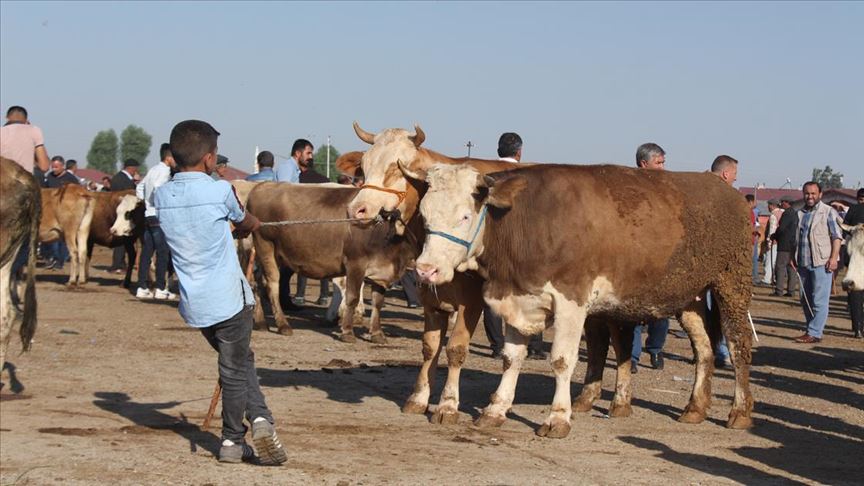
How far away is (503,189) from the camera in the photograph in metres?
9.48

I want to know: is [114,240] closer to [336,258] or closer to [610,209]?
[336,258]

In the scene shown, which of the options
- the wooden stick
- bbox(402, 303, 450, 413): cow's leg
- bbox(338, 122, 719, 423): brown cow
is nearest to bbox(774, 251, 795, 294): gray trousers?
bbox(338, 122, 719, 423): brown cow

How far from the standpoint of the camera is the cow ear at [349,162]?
11.5 m

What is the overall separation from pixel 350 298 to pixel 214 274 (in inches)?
305

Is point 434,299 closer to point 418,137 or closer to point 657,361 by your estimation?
point 418,137

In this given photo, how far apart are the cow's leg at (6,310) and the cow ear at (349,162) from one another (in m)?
3.21

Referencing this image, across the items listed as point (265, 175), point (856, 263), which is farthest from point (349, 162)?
point (265, 175)

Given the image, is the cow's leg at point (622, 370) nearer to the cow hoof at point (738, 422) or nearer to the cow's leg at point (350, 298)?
the cow hoof at point (738, 422)

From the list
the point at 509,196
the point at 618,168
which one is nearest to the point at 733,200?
the point at 618,168

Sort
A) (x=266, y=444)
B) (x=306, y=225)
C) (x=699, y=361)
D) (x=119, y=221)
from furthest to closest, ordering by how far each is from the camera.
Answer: (x=119, y=221) → (x=306, y=225) → (x=699, y=361) → (x=266, y=444)

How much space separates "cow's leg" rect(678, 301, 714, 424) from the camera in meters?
10.5

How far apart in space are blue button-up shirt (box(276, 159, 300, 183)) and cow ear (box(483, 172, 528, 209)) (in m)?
9.34

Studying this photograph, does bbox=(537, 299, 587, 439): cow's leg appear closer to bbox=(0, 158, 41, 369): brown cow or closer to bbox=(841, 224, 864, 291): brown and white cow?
bbox=(0, 158, 41, 369): brown cow

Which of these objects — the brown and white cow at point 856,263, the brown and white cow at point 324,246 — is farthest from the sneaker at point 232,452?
the brown and white cow at point 856,263
